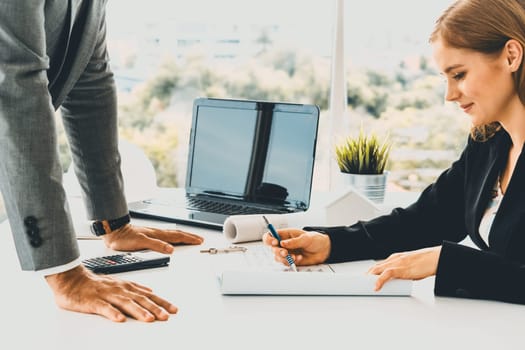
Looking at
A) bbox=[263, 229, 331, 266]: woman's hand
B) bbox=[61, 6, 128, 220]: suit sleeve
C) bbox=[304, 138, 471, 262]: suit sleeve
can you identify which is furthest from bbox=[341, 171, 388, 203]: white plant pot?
bbox=[61, 6, 128, 220]: suit sleeve

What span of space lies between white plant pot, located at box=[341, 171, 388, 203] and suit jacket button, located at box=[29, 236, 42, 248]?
1.03 m

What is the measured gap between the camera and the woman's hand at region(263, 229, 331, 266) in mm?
1332

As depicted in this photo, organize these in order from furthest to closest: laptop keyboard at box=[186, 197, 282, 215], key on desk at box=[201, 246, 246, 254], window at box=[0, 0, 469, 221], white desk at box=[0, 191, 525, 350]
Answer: window at box=[0, 0, 469, 221] → laptop keyboard at box=[186, 197, 282, 215] → key on desk at box=[201, 246, 246, 254] → white desk at box=[0, 191, 525, 350]

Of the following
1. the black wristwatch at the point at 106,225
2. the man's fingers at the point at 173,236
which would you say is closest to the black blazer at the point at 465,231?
the man's fingers at the point at 173,236

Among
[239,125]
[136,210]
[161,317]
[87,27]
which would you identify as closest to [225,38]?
[239,125]

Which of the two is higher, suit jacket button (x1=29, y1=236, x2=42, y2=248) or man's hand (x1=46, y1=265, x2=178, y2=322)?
suit jacket button (x1=29, y1=236, x2=42, y2=248)

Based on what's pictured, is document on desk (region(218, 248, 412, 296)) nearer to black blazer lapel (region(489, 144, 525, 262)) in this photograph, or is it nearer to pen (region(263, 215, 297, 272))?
pen (region(263, 215, 297, 272))

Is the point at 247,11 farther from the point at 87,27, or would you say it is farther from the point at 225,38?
the point at 87,27

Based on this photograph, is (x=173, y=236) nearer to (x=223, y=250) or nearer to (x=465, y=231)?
(x=223, y=250)

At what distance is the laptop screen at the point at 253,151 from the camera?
5.83 ft

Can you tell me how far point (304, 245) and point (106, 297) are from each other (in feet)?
1.44

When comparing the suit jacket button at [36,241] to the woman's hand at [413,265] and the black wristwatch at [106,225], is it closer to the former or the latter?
the black wristwatch at [106,225]

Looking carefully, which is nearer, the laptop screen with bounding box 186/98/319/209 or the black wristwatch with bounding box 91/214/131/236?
the black wristwatch with bounding box 91/214/131/236

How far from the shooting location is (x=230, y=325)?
1.00 m
